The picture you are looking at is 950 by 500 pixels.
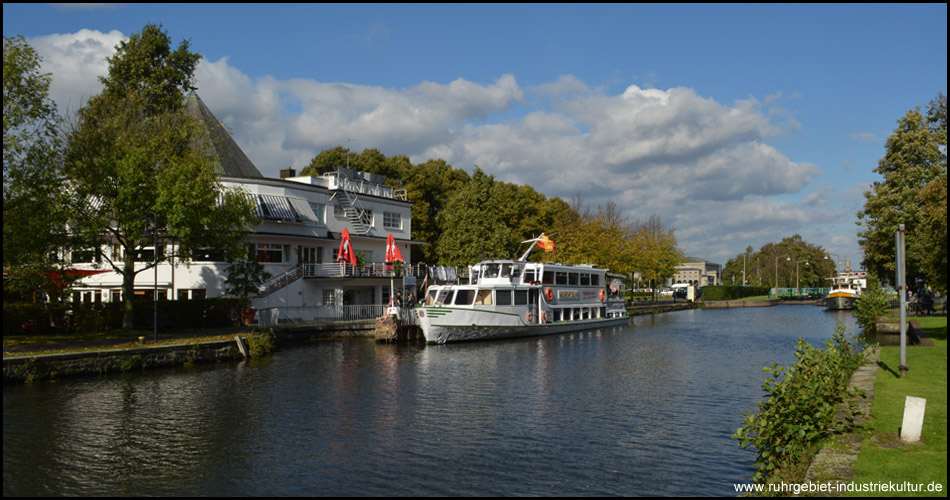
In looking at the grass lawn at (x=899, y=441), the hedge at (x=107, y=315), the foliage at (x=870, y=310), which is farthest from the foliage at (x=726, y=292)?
the grass lawn at (x=899, y=441)

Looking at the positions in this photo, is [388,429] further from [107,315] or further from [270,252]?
[270,252]

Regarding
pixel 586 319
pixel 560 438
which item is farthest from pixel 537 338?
pixel 560 438

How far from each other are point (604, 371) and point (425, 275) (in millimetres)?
30459

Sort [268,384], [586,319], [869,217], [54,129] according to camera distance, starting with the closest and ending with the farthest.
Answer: [268,384] → [54,129] → [869,217] → [586,319]

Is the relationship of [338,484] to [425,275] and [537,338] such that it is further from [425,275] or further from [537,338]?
[425,275]

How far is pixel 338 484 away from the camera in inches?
541

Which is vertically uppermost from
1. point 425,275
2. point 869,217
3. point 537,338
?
point 869,217

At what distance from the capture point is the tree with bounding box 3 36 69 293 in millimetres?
29781

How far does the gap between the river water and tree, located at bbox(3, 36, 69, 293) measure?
838 centimetres

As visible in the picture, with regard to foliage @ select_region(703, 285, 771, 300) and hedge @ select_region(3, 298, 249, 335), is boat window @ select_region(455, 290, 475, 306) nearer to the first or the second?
hedge @ select_region(3, 298, 249, 335)

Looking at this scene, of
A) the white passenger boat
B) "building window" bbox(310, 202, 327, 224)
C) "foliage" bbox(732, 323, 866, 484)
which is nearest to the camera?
"foliage" bbox(732, 323, 866, 484)

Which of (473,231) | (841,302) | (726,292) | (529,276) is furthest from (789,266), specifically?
(529,276)

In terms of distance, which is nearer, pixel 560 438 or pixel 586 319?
pixel 560 438

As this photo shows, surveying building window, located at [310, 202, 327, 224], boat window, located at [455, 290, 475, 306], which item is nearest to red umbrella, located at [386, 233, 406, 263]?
boat window, located at [455, 290, 475, 306]
